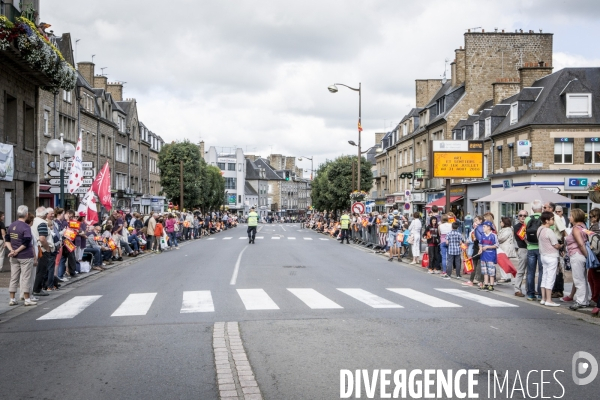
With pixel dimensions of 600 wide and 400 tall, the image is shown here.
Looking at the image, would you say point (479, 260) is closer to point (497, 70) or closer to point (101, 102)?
point (497, 70)

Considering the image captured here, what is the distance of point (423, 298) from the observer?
12750 millimetres

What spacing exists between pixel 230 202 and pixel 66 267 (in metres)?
117

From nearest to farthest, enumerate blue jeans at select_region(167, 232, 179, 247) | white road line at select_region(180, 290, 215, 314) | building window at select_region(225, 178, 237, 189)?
white road line at select_region(180, 290, 215, 314), blue jeans at select_region(167, 232, 179, 247), building window at select_region(225, 178, 237, 189)

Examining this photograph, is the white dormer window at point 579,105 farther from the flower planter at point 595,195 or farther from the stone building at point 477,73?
Answer: the flower planter at point 595,195

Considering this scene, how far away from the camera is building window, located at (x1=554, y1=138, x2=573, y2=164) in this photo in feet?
116

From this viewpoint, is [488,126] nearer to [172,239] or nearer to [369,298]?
[172,239]

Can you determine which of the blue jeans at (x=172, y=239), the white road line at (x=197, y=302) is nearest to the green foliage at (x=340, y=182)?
the blue jeans at (x=172, y=239)

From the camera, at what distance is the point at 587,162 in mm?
35188

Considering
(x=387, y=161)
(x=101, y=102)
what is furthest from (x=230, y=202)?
(x=101, y=102)

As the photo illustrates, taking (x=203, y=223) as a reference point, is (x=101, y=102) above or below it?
above

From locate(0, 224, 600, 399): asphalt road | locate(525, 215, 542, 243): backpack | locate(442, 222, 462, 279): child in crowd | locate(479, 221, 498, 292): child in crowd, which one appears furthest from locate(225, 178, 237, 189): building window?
locate(525, 215, 542, 243): backpack

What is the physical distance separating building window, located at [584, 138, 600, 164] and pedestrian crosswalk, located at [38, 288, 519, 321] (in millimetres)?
24493

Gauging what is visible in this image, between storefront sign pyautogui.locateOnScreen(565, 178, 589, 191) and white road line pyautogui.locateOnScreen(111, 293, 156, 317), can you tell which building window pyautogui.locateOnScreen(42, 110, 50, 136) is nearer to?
white road line pyautogui.locateOnScreen(111, 293, 156, 317)

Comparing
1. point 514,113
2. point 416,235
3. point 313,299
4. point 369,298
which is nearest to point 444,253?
point 416,235
